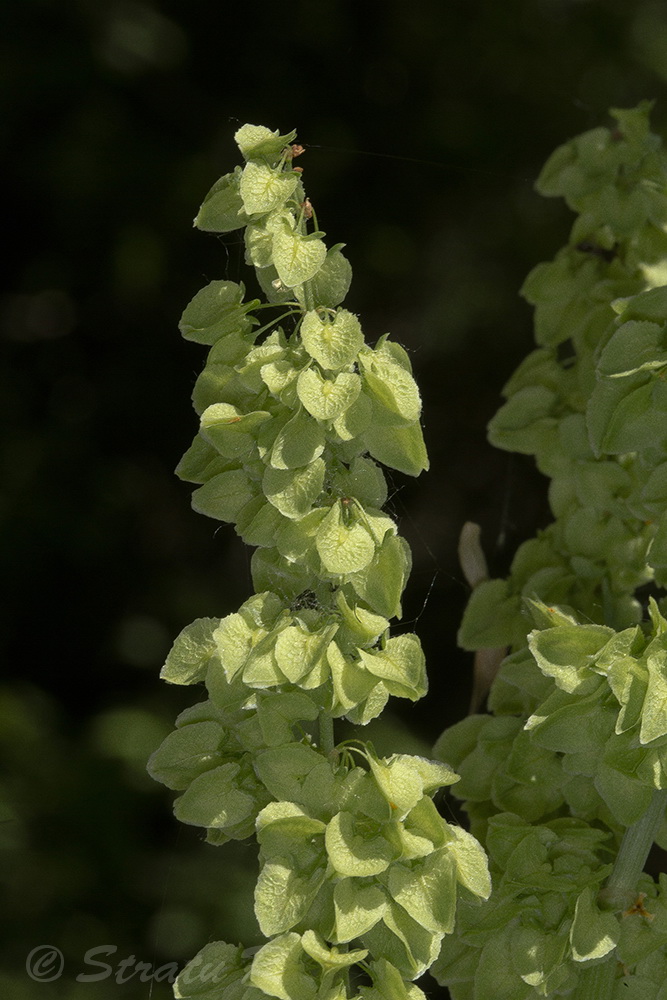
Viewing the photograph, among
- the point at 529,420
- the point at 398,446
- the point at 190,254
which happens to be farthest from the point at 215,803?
the point at 190,254

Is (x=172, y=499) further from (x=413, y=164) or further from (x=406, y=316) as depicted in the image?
(x=413, y=164)

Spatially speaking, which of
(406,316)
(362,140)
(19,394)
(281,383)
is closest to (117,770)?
(19,394)

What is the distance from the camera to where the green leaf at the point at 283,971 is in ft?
1.04

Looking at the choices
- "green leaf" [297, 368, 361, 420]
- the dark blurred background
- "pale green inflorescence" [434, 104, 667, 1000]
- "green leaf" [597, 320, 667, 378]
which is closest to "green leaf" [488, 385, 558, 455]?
"pale green inflorescence" [434, 104, 667, 1000]

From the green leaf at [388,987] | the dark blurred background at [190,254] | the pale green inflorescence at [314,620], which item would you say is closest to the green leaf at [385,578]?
the pale green inflorescence at [314,620]

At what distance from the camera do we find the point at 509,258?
112 cm

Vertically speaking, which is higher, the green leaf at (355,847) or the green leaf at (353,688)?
the green leaf at (353,688)

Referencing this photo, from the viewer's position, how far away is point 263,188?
32 cm

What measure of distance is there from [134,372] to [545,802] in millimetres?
763

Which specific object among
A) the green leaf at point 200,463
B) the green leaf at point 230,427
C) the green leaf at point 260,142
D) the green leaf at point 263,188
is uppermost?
the green leaf at point 260,142

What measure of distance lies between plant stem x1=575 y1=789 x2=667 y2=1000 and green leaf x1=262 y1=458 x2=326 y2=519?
17 centimetres

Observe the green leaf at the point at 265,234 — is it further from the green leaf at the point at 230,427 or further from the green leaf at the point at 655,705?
the green leaf at the point at 655,705

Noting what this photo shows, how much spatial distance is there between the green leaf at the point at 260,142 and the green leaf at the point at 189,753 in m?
0.17

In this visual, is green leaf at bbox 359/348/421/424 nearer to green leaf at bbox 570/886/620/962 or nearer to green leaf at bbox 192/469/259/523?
green leaf at bbox 192/469/259/523
